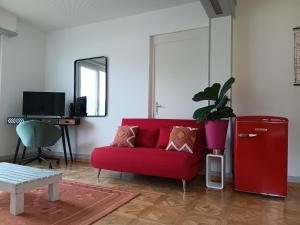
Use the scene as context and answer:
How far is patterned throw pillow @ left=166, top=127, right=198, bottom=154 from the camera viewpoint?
2875mm

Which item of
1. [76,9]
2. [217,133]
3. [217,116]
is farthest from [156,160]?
[76,9]

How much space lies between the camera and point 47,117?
14.8 ft

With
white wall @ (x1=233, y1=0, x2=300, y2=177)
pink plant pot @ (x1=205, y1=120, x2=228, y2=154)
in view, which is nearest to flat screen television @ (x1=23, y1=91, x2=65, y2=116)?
pink plant pot @ (x1=205, y1=120, x2=228, y2=154)

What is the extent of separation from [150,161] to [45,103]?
2757 mm

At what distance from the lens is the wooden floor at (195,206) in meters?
1.88

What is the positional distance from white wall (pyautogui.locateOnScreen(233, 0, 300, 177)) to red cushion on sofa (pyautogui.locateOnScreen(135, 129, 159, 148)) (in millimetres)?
1250

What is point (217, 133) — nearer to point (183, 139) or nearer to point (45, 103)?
point (183, 139)

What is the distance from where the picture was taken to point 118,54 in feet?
13.8

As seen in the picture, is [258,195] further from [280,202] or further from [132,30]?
[132,30]

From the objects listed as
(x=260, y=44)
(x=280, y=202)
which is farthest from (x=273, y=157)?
(x=260, y=44)

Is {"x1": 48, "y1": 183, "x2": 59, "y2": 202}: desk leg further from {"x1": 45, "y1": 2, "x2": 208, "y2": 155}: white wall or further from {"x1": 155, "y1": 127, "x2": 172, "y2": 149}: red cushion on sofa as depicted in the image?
{"x1": 45, "y1": 2, "x2": 208, "y2": 155}: white wall

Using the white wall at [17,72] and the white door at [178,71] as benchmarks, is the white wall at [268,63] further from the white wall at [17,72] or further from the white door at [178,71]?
the white wall at [17,72]

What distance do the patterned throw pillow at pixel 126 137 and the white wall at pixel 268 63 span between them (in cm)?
154

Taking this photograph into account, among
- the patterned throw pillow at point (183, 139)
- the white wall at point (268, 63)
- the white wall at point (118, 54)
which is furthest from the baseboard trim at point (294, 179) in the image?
the white wall at point (118, 54)
